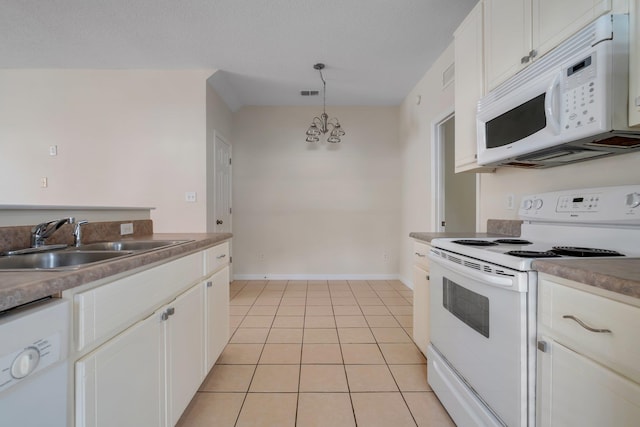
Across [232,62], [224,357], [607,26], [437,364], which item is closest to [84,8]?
[232,62]

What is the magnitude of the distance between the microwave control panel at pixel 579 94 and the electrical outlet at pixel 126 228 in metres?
2.40

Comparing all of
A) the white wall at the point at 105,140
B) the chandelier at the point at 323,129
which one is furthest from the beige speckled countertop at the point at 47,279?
the chandelier at the point at 323,129

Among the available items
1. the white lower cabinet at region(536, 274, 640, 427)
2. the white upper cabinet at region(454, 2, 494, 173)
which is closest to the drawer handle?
the white lower cabinet at region(536, 274, 640, 427)

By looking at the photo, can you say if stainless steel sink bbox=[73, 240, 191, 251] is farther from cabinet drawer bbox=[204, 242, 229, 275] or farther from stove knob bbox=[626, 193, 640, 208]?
stove knob bbox=[626, 193, 640, 208]

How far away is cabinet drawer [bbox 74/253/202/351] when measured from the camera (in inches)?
29.2

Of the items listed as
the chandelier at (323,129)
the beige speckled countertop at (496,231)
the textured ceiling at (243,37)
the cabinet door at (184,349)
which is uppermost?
the textured ceiling at (243,37)

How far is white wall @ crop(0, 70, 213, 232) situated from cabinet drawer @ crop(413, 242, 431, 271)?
2.34 meters

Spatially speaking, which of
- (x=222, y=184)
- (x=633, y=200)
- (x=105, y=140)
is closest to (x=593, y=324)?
(x=633, y=200)

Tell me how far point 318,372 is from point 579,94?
1972 millimetres

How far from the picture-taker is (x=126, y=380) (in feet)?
2.96

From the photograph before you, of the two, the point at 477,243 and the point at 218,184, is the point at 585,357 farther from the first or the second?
the point at 218,184

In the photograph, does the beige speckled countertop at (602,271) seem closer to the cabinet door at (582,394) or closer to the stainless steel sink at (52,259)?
the cabinet door at (582,394)

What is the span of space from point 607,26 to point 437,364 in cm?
163

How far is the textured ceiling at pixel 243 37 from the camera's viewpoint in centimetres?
217
